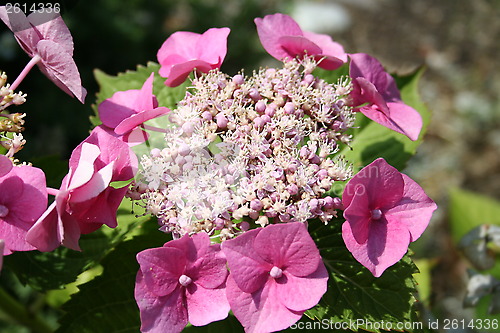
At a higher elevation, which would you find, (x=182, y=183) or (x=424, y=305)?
(x=182, y=183)

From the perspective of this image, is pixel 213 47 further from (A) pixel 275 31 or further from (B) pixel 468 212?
(B) pixel 468 212

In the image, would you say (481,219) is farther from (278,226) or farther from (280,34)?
(278,226)

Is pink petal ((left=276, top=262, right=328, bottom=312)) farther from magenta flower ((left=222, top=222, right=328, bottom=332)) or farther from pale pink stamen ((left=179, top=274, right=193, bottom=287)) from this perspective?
pale pink stamen ((left=179, top=274, right=193, bottom=287))

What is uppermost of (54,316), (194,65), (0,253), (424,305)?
(194,65)

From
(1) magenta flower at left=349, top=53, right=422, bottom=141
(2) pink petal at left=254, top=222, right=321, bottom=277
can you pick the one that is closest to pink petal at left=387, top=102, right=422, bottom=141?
(1) magenta flower at left=349, top=53, right=422, bottom=141

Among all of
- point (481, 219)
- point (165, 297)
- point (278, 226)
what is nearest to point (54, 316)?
point (165, 297)

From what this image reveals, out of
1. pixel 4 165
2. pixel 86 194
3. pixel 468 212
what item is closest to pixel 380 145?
pixel 86 194

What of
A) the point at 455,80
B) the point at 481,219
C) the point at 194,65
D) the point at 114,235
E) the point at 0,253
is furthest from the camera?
the point at 455,80
